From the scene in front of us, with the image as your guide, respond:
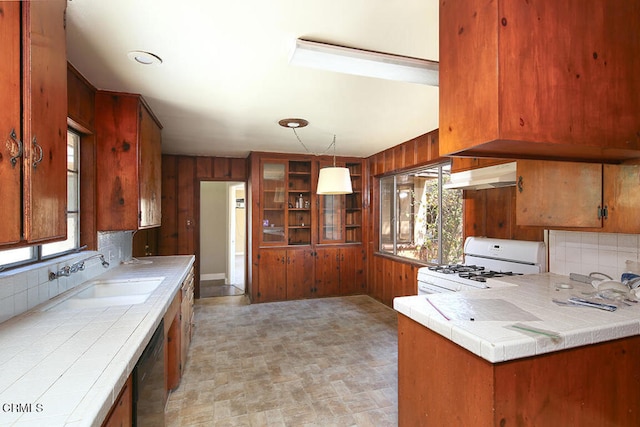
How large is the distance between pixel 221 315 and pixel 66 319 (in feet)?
9.68

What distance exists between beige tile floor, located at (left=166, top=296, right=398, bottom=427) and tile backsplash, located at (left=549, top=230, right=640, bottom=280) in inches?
65.3

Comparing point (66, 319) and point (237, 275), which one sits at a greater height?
point (66, 319)

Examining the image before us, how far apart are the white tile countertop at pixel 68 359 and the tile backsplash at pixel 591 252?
2.85m

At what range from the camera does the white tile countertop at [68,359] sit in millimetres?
838

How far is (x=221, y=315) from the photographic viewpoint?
14.2 feet

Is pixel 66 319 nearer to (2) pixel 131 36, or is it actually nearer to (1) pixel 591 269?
(2) pixel 131 36

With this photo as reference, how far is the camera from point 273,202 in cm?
506

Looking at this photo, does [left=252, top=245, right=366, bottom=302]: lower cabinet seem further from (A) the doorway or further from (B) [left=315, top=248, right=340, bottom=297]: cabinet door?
(A) the doorway

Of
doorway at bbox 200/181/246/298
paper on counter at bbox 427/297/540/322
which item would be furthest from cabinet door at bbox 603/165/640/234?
doorway at bbox 200/181/246/298

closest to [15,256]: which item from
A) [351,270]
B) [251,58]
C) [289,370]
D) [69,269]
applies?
[69,269]

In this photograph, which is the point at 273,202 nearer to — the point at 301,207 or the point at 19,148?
the point at 301,207

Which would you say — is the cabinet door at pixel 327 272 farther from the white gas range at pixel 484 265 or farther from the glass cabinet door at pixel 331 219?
the white gas range at pixel 484 265

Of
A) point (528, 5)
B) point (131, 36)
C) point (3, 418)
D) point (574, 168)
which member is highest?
point (131, 36)

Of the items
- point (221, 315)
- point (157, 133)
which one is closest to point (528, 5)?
point (157, 133)
